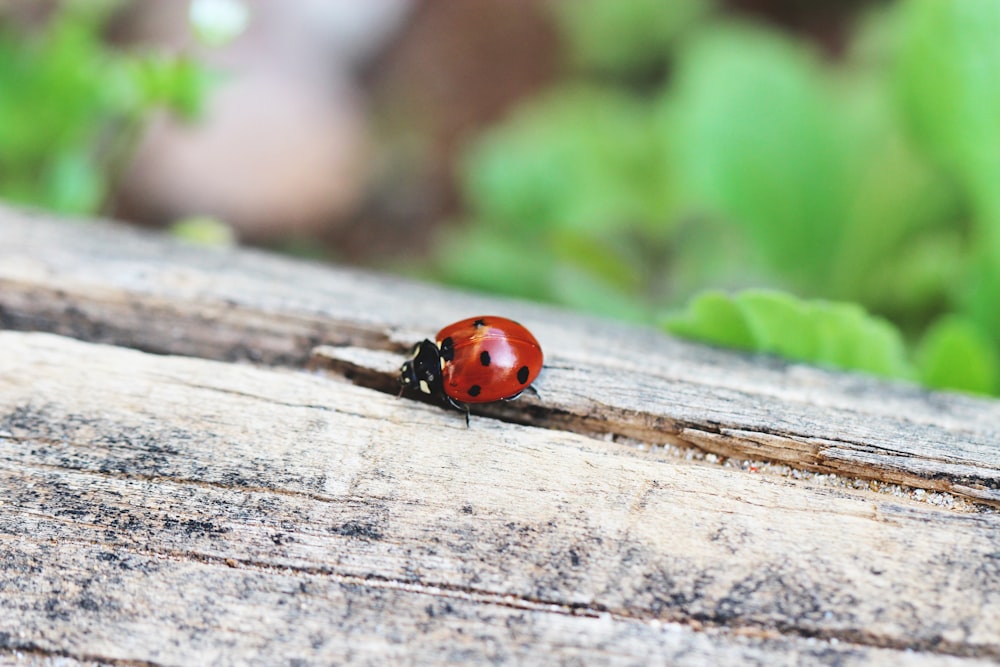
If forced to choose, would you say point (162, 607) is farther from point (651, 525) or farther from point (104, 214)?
point (104, 214)

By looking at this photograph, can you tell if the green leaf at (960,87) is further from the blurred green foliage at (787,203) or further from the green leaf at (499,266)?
the green leaf at (499,266)

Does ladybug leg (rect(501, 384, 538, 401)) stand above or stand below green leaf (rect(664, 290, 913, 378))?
below

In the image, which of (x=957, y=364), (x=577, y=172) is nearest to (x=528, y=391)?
(x=957, y=364)

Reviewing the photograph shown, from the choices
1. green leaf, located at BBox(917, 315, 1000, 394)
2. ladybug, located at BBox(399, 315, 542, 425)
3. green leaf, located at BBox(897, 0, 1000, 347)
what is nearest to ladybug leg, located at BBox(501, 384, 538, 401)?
ladybug, located at BBox(399, 315, 542, 425)

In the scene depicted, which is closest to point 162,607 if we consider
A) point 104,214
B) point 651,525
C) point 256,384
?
point 256,384

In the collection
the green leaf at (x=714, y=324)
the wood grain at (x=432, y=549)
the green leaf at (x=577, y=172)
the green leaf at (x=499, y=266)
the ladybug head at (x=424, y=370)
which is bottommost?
the wood grain at (x=432, y=549)

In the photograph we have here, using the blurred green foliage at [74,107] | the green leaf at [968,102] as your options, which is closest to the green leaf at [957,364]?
the green leaf at [968,102]

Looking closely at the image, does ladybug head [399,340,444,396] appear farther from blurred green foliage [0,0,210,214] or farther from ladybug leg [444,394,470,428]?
blurred green foliage [0,0,210,214]
